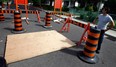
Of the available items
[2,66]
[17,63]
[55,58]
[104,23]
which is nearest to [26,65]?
[17,63]

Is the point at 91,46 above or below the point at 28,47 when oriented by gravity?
above

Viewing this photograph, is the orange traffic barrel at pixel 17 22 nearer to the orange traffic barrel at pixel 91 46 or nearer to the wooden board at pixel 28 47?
the wooden board at pixel 28 47

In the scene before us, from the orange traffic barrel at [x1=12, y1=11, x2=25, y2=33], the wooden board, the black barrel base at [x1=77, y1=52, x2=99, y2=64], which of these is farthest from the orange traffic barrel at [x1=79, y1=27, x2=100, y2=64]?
the orange traffic barrel at [x1=12, y1=11, x2=25, y2=33]

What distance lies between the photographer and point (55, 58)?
4.70 metres

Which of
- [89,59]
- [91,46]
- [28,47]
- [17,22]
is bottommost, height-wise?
[89,59]

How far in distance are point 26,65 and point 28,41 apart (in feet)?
7.14

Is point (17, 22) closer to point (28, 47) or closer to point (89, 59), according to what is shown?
point (28, 47)

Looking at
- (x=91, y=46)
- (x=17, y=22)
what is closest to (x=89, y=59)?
(x=91, y=46)

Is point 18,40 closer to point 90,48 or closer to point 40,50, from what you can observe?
point 40,50

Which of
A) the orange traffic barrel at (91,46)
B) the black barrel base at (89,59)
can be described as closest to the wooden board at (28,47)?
the black barrel base at (89,59)

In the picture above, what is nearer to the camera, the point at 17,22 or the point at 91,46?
A: the point at 91,46

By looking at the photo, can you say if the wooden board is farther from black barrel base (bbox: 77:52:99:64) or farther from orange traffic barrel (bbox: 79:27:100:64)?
orange traffic barrel (bbox: 79:27:100:64)

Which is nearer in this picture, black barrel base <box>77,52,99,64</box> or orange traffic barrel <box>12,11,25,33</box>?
black barrel base <box>77,52,99,64</box>

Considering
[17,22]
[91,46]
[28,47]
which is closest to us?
[91,46]
